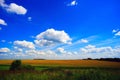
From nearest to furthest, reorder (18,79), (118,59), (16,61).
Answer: (18,79) < (16,61) < (118,59)

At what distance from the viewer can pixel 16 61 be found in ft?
79.0

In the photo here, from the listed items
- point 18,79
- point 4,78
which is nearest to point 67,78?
point 18,79

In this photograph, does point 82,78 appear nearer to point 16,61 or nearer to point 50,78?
point 50,78

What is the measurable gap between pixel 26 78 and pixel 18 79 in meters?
0.63

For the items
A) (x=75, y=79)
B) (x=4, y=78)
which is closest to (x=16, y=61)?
(x=4, y=78)

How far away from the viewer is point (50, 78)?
520 inches

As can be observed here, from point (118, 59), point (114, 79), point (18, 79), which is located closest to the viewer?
point (18, 79)

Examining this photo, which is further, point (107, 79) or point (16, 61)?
point (16, 61)

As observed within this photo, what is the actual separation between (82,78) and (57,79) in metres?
1.83

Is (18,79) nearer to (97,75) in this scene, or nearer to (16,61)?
(97,75)

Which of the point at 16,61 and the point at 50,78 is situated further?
the point at 16,61

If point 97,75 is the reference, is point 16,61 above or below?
above

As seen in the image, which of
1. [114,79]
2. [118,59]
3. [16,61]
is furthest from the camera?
[118,59]

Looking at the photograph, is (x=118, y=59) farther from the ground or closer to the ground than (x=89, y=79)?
farther from the ground
